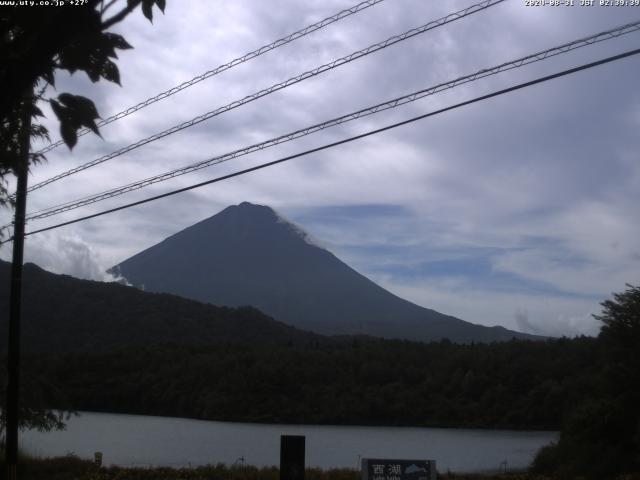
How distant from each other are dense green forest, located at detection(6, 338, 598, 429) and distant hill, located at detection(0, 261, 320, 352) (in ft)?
13.5

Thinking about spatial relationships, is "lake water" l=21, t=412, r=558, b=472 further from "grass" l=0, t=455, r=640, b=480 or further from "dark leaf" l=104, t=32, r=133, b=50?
"dark leaf" l=104, t=32, r=133, b=50

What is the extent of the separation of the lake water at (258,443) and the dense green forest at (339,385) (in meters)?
2.38

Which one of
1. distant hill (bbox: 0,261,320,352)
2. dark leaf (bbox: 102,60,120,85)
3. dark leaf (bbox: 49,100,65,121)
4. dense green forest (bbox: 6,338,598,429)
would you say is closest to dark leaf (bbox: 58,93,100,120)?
dark leaf (bbox: 49,100,65,121)

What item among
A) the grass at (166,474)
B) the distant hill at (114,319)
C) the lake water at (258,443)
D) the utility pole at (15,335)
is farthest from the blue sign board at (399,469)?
the distant hill at (114,319)

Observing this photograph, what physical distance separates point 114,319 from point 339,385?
73.2 ft

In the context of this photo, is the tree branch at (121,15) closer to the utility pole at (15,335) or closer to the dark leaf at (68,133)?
the dark leaf at (68,133)

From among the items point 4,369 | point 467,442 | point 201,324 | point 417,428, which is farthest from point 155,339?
point 4,369

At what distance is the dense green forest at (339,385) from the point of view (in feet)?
181

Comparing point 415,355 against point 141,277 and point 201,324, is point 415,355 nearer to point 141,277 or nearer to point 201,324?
point 201,324

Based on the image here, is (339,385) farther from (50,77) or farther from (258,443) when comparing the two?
(50,77)

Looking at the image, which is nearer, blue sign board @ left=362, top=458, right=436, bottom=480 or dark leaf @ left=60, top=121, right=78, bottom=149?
dark leaf @ left=60, top=121, right=78, bottom=149

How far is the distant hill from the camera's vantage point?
188 feet

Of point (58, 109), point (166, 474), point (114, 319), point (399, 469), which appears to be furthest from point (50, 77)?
point (114, 319)

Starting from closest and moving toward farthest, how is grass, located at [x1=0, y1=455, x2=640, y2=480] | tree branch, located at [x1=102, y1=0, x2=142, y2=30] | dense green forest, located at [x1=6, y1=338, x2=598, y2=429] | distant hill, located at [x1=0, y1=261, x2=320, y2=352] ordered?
1. tree branch, located at [x1=102, y1=0, x2=142, y2=30]
2. grass, located at [x1=0, y1=455, x2=640, y2=480]
3. dense green forest, located at [x1=6, y1=338, x2=598, y2=429]
4. distant hill, located at [x1=0, y1=261, x2=320, y2=352]
